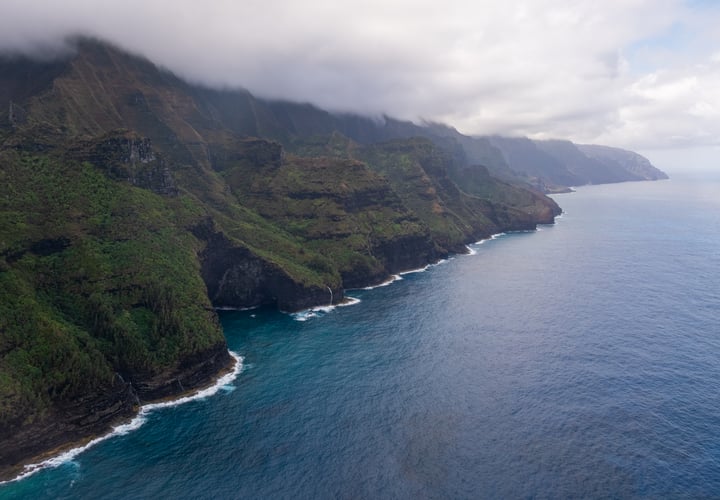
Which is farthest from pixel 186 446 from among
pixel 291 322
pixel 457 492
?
pixel 291 322

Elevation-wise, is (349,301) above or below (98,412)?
below

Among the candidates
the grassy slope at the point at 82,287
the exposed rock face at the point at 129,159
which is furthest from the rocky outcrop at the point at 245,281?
the exposed rock face at the point at 129,159

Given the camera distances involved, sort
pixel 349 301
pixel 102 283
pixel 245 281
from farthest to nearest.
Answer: pixel 349 301 < pixel 245 281 < pixel 102 283

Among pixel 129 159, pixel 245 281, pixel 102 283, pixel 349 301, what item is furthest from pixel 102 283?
pixel 349 301

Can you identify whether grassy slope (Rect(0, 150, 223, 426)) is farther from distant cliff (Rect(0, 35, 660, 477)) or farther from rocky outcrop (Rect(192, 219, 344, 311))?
rocky outcrop (Rect(192, 219, 344, 311))

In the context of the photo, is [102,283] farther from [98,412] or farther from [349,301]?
[349,301]

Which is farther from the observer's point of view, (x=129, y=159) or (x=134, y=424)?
(x=129, y=159)

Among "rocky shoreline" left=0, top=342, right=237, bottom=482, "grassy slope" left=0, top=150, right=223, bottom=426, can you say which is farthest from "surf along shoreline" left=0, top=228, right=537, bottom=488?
"grassy slope" left=0, top=150, right=223, bottom=426

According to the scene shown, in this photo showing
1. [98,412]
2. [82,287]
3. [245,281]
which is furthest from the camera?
[245,281]
